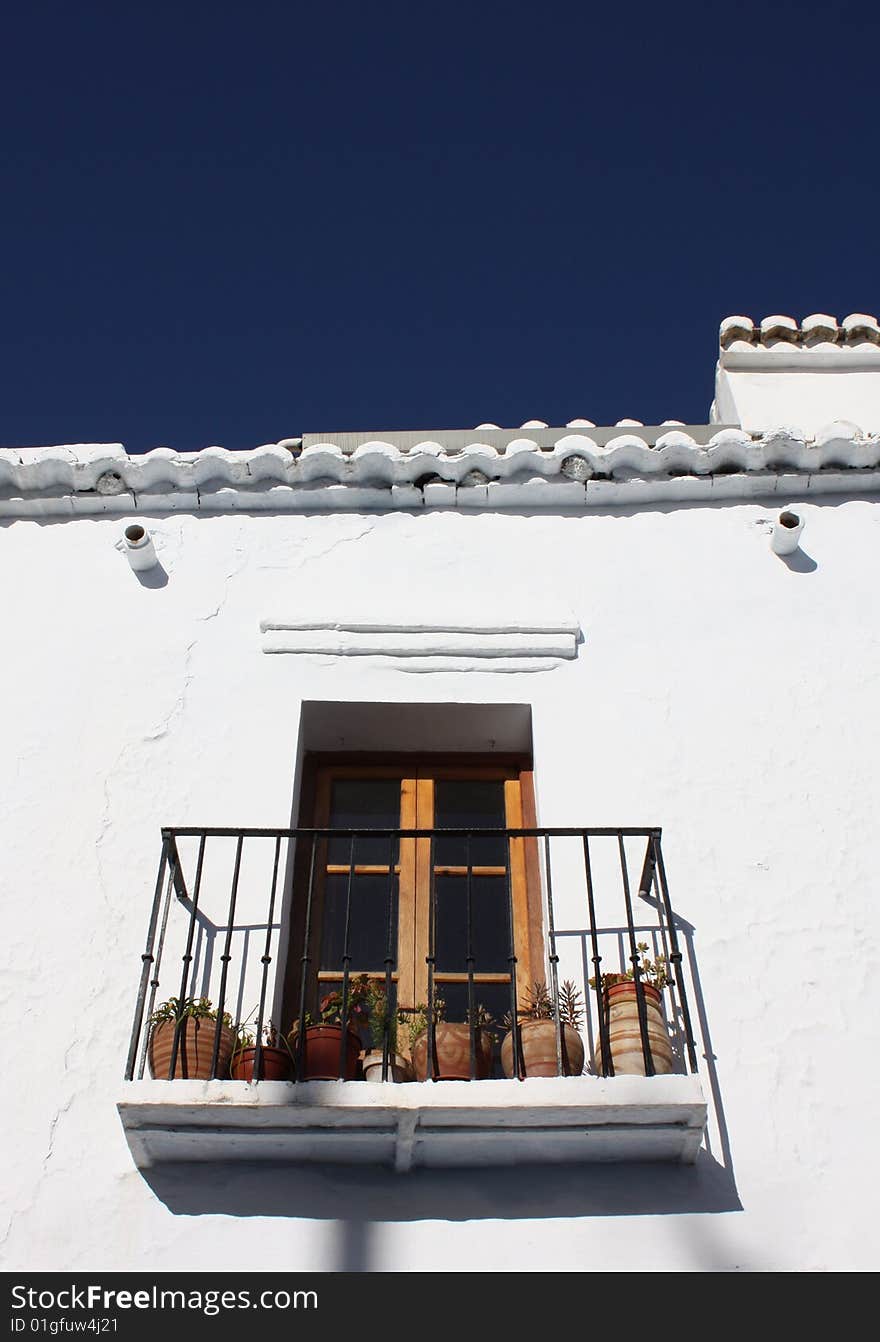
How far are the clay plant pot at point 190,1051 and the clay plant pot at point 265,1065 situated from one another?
0.04 metres

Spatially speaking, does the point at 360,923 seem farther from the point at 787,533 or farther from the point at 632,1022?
the point at 787,533

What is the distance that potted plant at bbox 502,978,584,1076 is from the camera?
167 inches

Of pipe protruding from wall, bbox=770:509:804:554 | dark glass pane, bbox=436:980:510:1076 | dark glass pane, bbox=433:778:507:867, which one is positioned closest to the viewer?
dark glass pane, bbox=436:980:510:1076

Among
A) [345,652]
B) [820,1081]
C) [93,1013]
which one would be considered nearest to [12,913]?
[93,1013]

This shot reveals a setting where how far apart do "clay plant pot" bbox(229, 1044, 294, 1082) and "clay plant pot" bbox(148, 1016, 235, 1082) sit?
40 millimetres

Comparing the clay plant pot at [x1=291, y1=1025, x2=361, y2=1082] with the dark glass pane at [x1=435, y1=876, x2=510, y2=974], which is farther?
the dark glass pane at [x1=435, y1=876, x2=510, y2=974]

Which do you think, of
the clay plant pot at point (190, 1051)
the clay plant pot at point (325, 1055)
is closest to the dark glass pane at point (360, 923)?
the clay plant pot at point (325, 1055)

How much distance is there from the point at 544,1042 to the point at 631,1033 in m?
0.28

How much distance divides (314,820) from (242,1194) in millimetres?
1680

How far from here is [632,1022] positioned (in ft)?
14.3

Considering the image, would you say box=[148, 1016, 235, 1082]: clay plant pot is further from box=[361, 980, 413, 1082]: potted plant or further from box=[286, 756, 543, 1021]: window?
box=[286, 756, 543, 1021]: window

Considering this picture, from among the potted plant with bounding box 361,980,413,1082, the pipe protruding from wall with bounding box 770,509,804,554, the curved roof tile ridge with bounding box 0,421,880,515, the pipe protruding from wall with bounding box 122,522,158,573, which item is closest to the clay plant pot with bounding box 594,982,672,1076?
the potted plant with bounding box 361,980,413,1082

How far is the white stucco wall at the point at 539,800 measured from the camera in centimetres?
408
